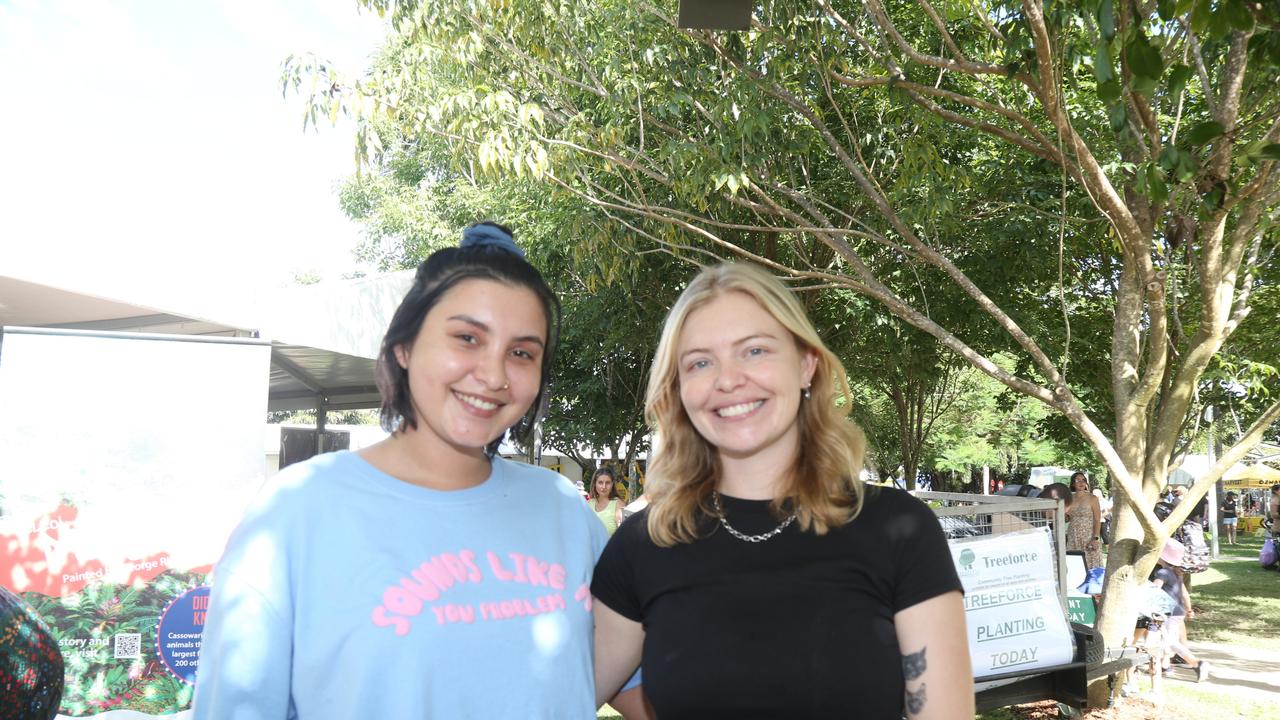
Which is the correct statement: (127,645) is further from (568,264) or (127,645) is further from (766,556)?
(568,264)

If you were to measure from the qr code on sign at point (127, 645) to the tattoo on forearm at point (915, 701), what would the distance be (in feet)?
16.4

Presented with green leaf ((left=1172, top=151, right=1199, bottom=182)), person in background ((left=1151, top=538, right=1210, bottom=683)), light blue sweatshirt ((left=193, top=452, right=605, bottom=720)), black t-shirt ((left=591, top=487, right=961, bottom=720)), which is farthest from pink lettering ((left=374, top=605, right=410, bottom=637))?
person in background ((left=1151, top=538, right=1210, bottom=683))

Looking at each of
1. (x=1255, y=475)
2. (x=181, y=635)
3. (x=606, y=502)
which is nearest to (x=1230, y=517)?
(x=1255, y=475)

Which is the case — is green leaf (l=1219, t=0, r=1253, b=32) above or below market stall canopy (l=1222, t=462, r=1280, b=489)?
above

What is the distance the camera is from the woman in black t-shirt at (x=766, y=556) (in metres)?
1.81

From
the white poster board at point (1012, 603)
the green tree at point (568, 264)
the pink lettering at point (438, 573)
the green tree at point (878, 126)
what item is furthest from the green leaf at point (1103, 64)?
the green tree at point (568, 264)

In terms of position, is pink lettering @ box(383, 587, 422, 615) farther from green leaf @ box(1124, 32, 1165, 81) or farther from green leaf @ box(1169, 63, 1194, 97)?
green leaf @ box(1169, 63, 1194, 97)

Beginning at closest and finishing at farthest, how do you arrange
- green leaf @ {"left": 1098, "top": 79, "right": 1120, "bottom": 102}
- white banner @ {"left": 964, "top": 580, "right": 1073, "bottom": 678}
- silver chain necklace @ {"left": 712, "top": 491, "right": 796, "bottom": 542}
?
silver chain necklace @ {"left": 712, "top": 491, "right": 796, "bottom": 542}, green leaf @ {"left": 1098, "top": 79, "right": 1120, "bottom": 102}, white banner @ {"left": 964, "top": 580, "right": 1073, "bottom": 678}

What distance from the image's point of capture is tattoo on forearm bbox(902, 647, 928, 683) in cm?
180

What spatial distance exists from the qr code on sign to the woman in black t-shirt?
4381mm

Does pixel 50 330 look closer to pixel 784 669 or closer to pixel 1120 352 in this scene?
pixel 784 669

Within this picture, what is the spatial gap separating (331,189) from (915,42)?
893 inches

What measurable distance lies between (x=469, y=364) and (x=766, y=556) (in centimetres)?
74

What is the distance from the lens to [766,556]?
1.95 metres
